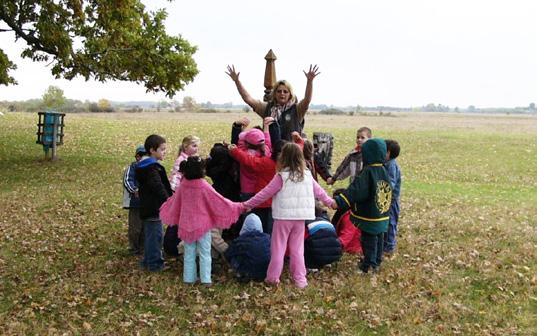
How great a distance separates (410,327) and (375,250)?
1751 millimetres

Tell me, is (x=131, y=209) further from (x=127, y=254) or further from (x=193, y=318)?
(x=193, y=318)

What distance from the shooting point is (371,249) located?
859 centimetres

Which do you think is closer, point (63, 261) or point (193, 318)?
point (193, 318)

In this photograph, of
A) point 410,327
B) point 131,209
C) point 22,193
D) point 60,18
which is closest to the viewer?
point 410,327

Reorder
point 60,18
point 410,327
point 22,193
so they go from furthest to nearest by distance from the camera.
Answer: point 60,18 → point 22,193 → point 410,327

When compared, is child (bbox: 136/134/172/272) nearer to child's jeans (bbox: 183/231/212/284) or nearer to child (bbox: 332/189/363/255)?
child's jeans (bbox: 183/231/212/284)

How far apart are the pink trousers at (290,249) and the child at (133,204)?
221 cm

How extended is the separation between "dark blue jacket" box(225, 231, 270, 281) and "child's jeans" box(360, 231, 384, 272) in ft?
4.49

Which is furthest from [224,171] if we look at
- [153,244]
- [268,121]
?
[153,244]

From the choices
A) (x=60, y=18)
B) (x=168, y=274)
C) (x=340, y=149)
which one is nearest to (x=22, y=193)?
(x=60, y=18)

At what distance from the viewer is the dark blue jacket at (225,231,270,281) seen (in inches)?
320

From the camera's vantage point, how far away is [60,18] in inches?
715

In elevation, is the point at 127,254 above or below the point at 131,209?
below

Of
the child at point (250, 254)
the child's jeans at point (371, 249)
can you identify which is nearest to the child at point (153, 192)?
the child at point (250, 254)
